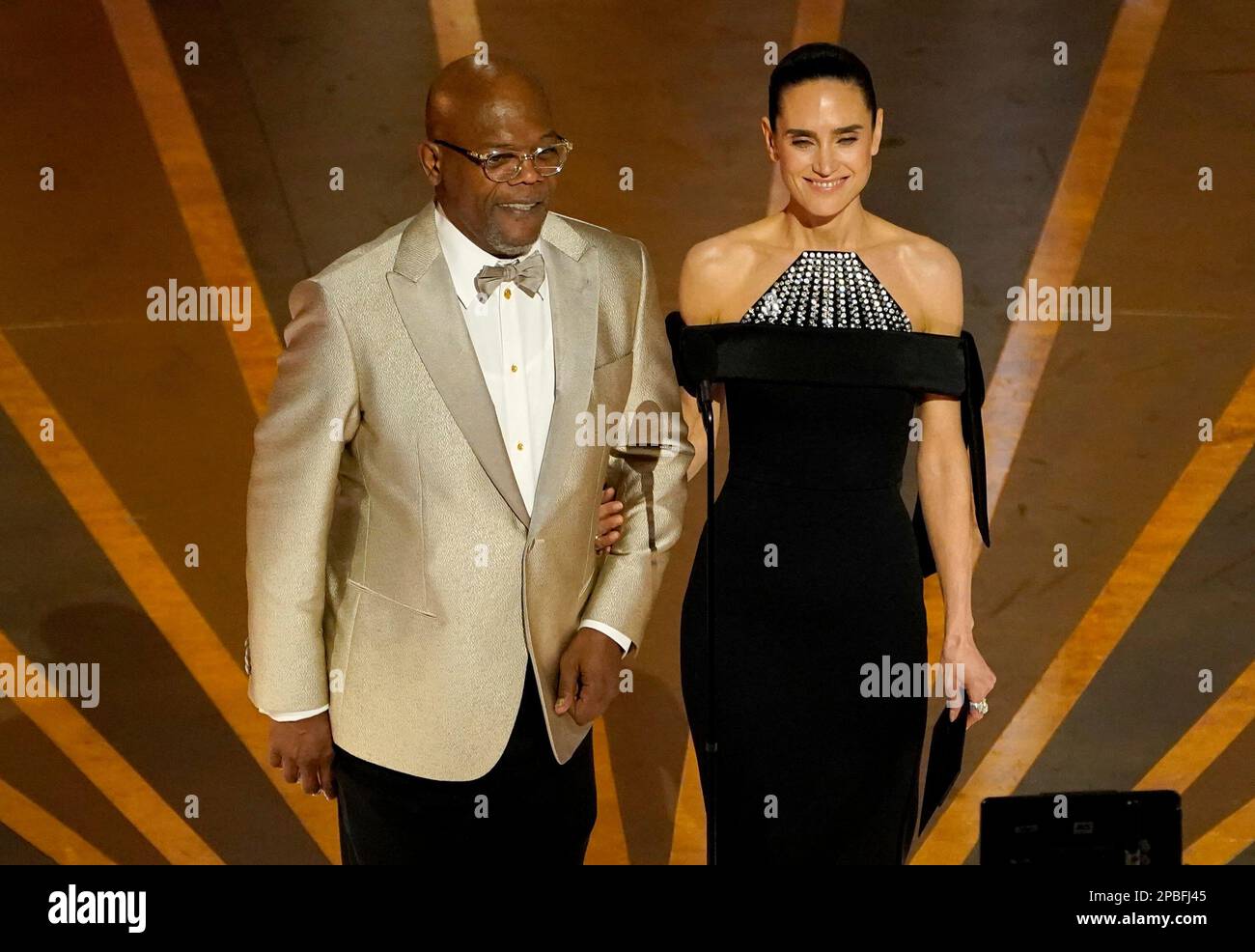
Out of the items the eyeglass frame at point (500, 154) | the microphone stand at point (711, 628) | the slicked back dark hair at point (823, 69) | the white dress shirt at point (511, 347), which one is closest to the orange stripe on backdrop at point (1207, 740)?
the microphone stand at point (711, 628)

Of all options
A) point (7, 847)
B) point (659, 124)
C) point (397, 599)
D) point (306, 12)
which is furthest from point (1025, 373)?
point (7, 847)

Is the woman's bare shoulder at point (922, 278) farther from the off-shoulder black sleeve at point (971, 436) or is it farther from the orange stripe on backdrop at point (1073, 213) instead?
the orange stripe on backdrop at point (1073, 213)

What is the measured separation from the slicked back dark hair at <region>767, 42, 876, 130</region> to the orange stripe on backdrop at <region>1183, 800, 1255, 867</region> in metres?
1.77

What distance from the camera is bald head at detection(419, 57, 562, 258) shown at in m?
2.61

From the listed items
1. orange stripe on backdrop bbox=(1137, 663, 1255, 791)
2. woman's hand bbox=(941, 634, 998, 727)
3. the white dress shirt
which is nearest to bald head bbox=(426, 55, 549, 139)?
the white dress shirt

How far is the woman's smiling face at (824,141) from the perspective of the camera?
113 inches

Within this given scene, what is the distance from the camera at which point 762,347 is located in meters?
2.88

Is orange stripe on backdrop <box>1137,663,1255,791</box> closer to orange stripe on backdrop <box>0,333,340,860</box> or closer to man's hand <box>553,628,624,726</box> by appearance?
man's hand <box>553,628,624,726</box>

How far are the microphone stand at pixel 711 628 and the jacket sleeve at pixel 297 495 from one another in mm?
629

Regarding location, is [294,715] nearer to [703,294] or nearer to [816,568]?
[816,568]

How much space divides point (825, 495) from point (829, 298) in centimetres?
37

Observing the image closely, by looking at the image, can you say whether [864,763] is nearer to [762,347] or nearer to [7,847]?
[762,347]

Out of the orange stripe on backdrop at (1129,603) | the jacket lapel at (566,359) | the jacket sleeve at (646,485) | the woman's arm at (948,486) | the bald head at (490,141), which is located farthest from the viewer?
→ the orange stripe on backdrop at (1129,603)

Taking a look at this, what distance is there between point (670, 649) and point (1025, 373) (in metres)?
0.99
